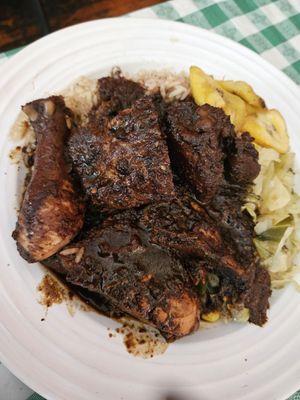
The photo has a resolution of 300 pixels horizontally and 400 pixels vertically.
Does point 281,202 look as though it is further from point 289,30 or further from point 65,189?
point 289,30

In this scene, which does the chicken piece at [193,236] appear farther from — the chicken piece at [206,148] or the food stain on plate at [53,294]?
the food stain on plate at [53,294]

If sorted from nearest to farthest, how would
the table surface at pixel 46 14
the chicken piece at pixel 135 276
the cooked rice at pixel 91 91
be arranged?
the chicken piece at pixel 135 276
the cooked rice at pixel 91 91
the table surface at pixel 46 14

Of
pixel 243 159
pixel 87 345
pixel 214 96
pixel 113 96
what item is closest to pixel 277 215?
pixel 243 159

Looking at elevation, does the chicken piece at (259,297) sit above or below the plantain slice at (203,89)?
below

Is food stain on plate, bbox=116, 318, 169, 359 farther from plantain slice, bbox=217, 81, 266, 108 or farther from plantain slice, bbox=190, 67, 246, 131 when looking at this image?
plantain slice, bbox=217, 81, 266, 108

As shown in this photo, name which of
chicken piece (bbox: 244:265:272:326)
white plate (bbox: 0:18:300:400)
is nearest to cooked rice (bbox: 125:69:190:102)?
white plate (bbox: 0:18:300:400)

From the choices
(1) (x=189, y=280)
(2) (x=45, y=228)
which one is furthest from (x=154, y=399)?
(2) (x=45, y=228)

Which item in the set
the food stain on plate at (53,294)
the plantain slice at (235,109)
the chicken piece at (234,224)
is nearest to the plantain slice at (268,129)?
the plantain slice at (235,109)
